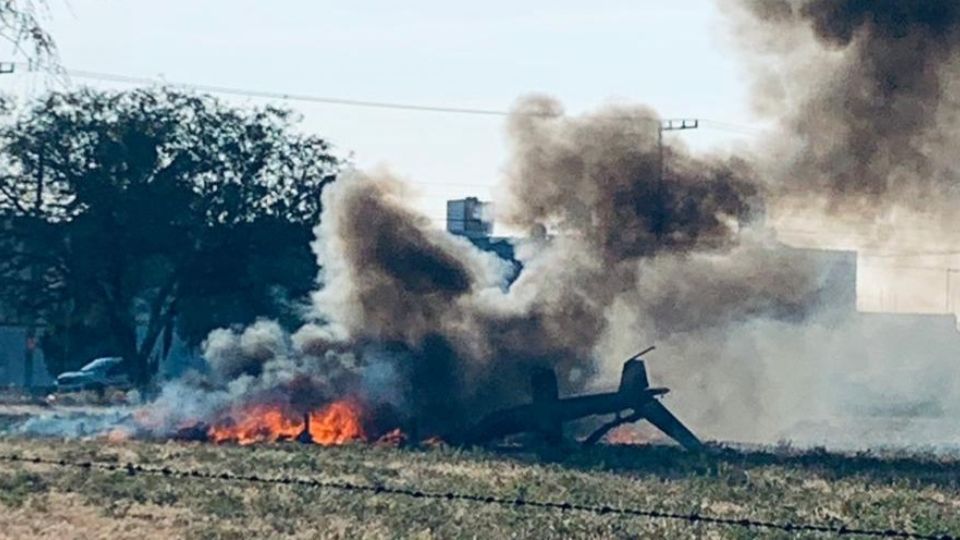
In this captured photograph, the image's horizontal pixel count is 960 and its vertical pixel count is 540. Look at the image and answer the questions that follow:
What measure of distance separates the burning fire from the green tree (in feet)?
75.1

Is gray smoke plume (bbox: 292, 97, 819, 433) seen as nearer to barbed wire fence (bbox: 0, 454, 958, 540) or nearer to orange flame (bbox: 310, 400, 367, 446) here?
orange flame (bbox: 310, 400, 367, 446)

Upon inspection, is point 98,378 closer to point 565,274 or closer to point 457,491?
point 565,274

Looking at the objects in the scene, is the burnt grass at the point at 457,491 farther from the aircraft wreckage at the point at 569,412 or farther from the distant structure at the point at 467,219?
the distant structure at the point at 467,219

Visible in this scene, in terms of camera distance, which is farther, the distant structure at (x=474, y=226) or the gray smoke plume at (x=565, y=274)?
the distant structure at (x=474, y=226)

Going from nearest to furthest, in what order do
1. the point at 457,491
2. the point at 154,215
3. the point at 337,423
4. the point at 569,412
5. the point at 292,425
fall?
1. the point at 457,491
2. the point at 569,412
3. the point at 292,425
4. the point at 337,423
5. the point at 154,215

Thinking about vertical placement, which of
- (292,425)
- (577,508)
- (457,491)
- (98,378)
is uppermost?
(98,378)

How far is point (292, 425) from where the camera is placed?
37.8m

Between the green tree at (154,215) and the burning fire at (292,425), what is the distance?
75.1 feet

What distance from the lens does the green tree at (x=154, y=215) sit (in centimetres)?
6012

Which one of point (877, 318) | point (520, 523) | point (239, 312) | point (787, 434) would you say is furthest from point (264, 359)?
point (877, 318)

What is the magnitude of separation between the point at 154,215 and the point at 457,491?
1490 inches

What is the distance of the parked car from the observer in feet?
211

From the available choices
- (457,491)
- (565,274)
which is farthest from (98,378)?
(457,491)

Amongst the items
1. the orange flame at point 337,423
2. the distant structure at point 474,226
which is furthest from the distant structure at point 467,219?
the orange flame at point 337,423
